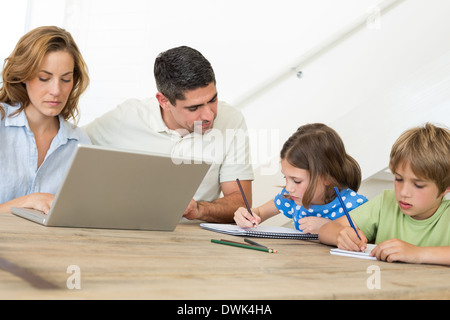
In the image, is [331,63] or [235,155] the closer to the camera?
[235,155]

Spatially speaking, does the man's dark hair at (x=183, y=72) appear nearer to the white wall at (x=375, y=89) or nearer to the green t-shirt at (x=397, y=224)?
the green t-shirt at (x=397, y=224)

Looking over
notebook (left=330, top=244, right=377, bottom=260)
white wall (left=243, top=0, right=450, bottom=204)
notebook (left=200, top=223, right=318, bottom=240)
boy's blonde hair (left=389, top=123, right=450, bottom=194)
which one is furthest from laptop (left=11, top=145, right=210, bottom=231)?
white wall (left=243, top=0, right=450, bottom=204)

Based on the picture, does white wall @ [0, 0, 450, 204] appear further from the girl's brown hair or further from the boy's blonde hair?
the boy's blonde hair

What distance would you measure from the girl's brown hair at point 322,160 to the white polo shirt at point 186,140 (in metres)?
0.36

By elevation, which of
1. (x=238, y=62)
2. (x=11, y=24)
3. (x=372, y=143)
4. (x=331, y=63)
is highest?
(x=11, y=24)

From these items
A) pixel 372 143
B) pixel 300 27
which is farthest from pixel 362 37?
pixel 372 143

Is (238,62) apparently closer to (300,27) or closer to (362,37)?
(300,27)

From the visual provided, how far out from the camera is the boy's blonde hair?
1.39m

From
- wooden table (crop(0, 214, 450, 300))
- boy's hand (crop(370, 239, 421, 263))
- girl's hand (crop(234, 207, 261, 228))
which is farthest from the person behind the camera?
girl's hand (crop(234, 207, 261, 228))

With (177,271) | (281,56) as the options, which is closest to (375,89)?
(281,56)

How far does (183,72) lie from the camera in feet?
6.40

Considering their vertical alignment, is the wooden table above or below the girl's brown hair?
below

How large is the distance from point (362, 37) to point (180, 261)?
7.38ft

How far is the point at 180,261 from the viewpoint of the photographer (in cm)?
92
